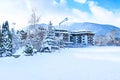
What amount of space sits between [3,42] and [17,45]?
16641mm

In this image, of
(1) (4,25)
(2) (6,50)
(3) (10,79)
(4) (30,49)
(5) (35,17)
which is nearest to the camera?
(3) (10,79)

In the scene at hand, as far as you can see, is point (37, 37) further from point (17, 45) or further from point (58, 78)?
point (17, 45)

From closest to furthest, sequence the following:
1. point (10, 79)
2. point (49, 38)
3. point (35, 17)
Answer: point (10, 79)
point (35, 17)
point (49, 38)

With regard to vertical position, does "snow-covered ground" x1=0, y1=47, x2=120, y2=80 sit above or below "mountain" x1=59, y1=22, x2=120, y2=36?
below

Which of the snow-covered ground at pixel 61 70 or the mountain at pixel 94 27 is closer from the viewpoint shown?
the snow-covered ground at pixel 61 70

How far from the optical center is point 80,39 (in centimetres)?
5619

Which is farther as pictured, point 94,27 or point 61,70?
point 94,27

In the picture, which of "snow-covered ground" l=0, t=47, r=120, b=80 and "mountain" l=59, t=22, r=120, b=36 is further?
"mountain" l=59, t=22, r=120, b=36

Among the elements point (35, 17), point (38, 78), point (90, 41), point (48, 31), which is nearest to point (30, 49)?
point (35, 17)

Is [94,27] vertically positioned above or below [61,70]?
above

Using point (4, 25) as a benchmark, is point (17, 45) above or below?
below

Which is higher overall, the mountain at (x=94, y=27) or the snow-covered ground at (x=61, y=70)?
the mountain at (x=94, y=27)

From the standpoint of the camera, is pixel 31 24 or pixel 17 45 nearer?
pixel 31 24

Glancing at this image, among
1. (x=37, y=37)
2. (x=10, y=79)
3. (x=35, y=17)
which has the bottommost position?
(x=10, y=79)
